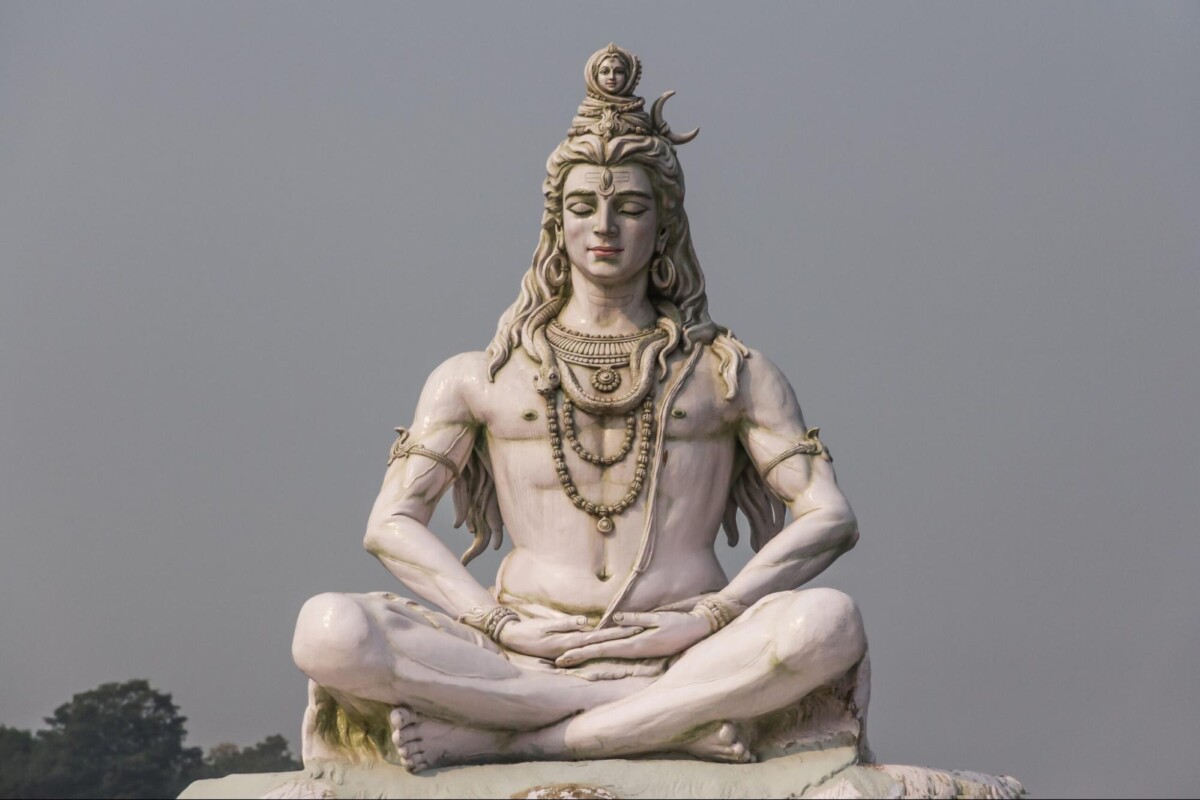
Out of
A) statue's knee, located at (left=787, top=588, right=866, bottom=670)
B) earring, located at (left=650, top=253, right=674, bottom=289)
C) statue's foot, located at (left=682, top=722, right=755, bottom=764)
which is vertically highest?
earring, located at (left=650, top=253, right=674, bottom=289)

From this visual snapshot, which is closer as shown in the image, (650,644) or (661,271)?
(650,644)

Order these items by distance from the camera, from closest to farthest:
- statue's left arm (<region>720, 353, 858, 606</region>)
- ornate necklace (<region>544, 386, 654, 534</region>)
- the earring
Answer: statue's left arm (<region>720, 353, 858, 606</region>)
ornate necklace (<region>544, 386, 654, 534</region>)
the earring

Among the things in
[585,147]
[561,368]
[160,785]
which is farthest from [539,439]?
[160,785]

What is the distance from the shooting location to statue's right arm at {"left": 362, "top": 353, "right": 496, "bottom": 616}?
43.8 ft

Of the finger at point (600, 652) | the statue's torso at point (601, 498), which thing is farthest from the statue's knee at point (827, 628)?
the statue's torso at point (601, 498)

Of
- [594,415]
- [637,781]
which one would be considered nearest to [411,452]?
[594,415]

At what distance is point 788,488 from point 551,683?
4.42 ft

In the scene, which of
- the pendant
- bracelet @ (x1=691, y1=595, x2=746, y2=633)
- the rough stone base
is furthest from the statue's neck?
the rough stone base

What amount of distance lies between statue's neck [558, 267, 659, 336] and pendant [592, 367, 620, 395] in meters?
0.21

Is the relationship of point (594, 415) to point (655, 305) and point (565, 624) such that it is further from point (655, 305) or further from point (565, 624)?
point (565, 624)

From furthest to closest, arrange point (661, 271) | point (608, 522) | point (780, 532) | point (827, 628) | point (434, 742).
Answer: point (661, 271), point (780, 532), point (608, 522), point (434, 742), point (827, 628)

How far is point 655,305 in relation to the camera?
1385cm

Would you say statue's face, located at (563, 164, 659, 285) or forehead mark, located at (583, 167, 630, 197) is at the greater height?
forehead mark, located at (583, 167, 630, 197)

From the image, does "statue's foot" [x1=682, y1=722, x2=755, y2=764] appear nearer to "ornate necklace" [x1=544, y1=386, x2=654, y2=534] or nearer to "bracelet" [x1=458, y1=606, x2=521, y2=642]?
"bracelet" [x1=458, y1=606, x2=521, y2=642]
